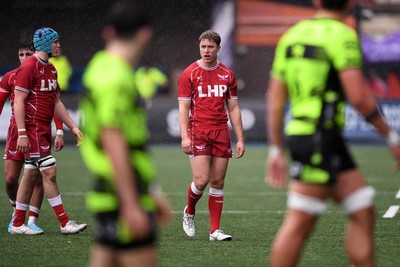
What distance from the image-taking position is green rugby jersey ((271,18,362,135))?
5680 mm

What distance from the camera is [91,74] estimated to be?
472 centimetres

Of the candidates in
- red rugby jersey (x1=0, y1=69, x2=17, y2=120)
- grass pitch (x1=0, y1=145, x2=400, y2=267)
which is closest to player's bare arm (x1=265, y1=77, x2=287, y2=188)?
grass pitch (x1=0, y1=145, x2=400, y2=267)

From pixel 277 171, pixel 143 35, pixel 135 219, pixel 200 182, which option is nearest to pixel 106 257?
pixel 135 219

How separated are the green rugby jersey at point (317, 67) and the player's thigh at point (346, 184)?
31 cm

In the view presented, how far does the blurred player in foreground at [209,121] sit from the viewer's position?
9.68m

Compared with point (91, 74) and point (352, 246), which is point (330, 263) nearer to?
point (352, 246)

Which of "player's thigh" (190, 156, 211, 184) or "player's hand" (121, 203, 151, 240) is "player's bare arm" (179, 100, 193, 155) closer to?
"player's thigh" (190, 156, 211, 184)

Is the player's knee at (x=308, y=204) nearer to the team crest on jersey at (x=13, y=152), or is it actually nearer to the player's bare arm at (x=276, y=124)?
the player's bare arm at (x=276, y=124)

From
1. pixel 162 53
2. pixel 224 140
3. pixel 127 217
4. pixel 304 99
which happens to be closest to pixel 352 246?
pixel 304 99

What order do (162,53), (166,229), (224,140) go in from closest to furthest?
(224,140)
(166,229)
(162,53)

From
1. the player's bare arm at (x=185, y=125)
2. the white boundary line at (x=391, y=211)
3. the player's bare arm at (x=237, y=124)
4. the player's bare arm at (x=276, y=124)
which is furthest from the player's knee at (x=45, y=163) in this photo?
the player's bare arm at (x=276, y=124)

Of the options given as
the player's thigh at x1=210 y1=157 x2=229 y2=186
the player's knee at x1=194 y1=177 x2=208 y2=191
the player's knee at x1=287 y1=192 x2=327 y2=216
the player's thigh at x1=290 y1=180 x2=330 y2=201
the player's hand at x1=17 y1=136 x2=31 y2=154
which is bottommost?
the player's knee at x1=194 y1=177 x2=208 y2=191

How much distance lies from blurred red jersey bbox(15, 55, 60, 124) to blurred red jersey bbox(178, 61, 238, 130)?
136 cm

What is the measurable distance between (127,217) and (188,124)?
5.43m
